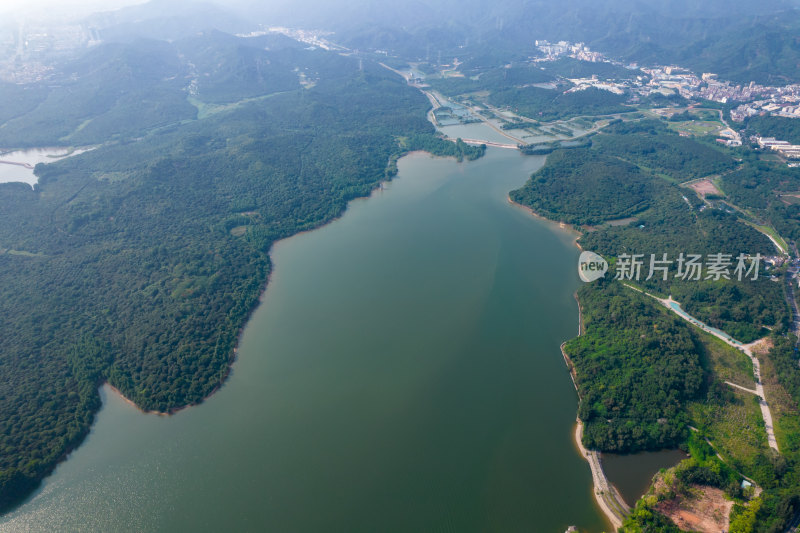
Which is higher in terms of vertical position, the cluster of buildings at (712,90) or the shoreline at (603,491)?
the cluster of buildings at (712,90)

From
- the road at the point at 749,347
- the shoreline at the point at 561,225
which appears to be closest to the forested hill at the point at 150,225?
the shoreline at the point at 561,225

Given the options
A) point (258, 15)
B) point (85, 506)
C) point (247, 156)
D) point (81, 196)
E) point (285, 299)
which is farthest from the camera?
point (258, 15)

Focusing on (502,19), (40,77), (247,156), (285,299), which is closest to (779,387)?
(285,299)

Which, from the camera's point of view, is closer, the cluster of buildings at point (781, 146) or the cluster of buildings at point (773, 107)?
the cluster of buildings at point (781, 146)

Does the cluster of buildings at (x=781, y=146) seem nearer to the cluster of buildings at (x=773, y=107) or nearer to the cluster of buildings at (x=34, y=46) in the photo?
the cluster of buildings at (x=773, y=107)

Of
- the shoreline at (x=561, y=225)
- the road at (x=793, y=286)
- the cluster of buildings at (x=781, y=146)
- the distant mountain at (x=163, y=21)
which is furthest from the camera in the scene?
the distant mountain at (x=163, y=21)

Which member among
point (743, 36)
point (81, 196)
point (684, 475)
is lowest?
point (81, 196)

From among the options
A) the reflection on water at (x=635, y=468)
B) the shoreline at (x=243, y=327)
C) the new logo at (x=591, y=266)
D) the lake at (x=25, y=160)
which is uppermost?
the new logo at (x=591, y=266)

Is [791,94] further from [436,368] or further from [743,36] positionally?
[436,368]

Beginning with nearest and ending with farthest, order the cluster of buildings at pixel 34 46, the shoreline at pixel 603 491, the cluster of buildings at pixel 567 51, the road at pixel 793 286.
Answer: the shoreline at pixel 603 491, the road at pixel 793 286, the cluster of buildings at pixel 34 46, the cluster of buildings at pixel 567 51

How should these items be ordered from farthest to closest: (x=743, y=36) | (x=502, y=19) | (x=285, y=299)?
(x=502, y=19) < (x=743, y=36) < (x=285, y=299)
